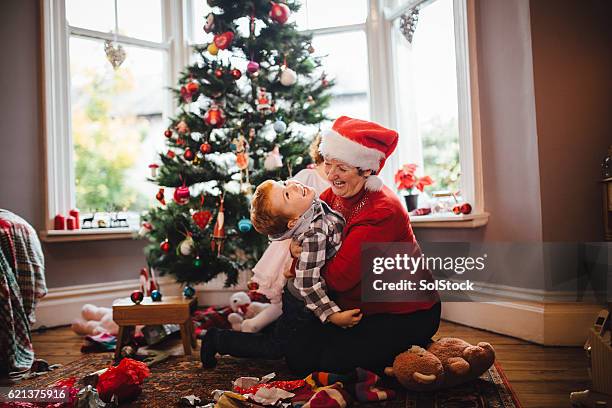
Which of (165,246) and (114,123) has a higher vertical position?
(114,123)

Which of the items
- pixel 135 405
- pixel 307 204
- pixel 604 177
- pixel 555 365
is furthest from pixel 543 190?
pixel 135 405

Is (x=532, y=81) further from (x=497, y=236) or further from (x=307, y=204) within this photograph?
(x=307, y=204)

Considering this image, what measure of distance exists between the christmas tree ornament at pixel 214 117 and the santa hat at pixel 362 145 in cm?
127

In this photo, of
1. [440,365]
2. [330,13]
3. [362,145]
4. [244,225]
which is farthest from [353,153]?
[330,13]

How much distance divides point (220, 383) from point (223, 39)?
2008mm

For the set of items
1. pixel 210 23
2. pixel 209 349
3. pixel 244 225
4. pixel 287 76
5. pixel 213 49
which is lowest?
pixel 209 349

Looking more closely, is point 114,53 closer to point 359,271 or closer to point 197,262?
point 197,262

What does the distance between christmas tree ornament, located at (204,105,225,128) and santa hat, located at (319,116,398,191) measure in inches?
50.0

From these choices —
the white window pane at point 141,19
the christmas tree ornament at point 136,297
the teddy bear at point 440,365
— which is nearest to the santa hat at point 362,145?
the teddy bear at point 440,365

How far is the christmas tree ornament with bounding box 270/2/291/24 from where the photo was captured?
3320 millimetres

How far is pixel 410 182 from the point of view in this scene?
3.56 m

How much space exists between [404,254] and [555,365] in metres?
0.88

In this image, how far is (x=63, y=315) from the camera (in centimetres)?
367

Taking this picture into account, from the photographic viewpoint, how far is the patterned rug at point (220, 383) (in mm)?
1926
